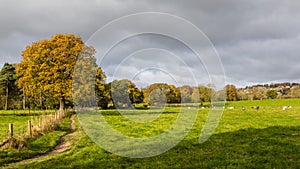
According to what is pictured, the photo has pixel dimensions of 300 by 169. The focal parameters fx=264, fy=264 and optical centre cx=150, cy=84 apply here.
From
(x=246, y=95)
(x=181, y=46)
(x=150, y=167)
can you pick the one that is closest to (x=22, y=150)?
(x=150, y=167)

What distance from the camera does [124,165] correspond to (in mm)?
11477

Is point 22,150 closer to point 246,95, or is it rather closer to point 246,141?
point 246,141

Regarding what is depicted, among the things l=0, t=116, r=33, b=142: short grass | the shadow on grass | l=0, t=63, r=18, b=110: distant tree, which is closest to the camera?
the shadow on grass

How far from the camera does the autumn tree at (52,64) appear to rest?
42906mm

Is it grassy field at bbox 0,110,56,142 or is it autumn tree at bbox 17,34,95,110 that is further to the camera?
autumn tree at bbox 17,34,95,110

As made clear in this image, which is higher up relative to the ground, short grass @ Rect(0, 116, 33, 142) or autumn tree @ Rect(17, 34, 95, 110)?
autumn tree @ Rect(17, 34, 95, 110)

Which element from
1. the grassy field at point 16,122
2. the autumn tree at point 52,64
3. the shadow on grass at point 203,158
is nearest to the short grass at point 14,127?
the grassy field at point 16,122

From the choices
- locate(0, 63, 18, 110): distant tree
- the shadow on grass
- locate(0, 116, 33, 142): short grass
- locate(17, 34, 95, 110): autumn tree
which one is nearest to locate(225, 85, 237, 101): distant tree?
locate(0, 63, 18, 110): distant tree

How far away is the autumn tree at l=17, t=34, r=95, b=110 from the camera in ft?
141

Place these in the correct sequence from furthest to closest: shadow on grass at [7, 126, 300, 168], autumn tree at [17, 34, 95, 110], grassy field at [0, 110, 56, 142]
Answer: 1. autumn tree at [17, 34, 95, 110]
2. grassy field at [0, 110, 56, 142]
3. shadow on grass at [7, 126, 300, 168]

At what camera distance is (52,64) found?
4412cm

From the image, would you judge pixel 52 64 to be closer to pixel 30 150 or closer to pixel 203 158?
pixel 30 150

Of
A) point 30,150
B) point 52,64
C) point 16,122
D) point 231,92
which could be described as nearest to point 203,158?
point 30,150

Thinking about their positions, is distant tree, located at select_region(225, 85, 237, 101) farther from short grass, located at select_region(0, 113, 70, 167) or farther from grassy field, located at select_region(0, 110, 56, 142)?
short grass, located at select_region(0, 113, 70, 167)
